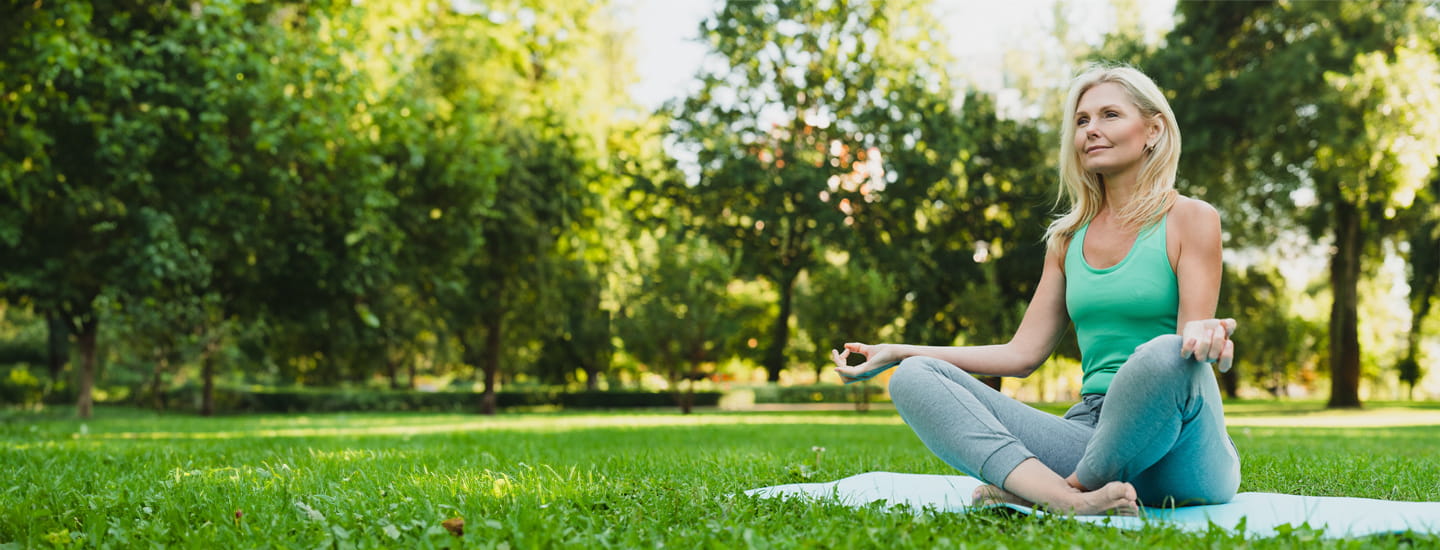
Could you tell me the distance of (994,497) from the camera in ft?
10.6

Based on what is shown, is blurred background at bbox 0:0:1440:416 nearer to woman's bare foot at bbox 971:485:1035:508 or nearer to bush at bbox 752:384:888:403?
bush at bbox 752:384:888:403

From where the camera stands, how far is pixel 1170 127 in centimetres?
333

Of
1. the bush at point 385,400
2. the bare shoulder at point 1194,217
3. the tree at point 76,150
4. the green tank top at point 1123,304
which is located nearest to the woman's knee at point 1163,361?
the green tank top at point 1123,304

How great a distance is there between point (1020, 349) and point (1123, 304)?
0.50 m

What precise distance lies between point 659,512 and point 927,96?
20.4 metres

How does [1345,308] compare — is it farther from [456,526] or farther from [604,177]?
[456,526]

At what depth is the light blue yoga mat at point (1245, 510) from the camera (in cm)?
288

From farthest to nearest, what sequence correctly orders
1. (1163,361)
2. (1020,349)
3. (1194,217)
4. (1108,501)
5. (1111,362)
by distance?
(1020,349) → (1111,362) → (1194,217) → (1108,501) → (1163,361)

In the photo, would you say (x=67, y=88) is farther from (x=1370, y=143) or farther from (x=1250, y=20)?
(x=1250, y=20)

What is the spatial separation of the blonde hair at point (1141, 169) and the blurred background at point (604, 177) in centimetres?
1117

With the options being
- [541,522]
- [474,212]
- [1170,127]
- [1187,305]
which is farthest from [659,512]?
[474,212]

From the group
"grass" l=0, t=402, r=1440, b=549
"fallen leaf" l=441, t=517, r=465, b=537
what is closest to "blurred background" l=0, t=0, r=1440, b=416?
"grass" l=0, t=402, r=1440, b=549

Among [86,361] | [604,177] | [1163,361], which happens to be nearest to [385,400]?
[604,177]

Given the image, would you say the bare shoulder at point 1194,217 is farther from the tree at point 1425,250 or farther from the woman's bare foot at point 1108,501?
the tree at point 1425,250
